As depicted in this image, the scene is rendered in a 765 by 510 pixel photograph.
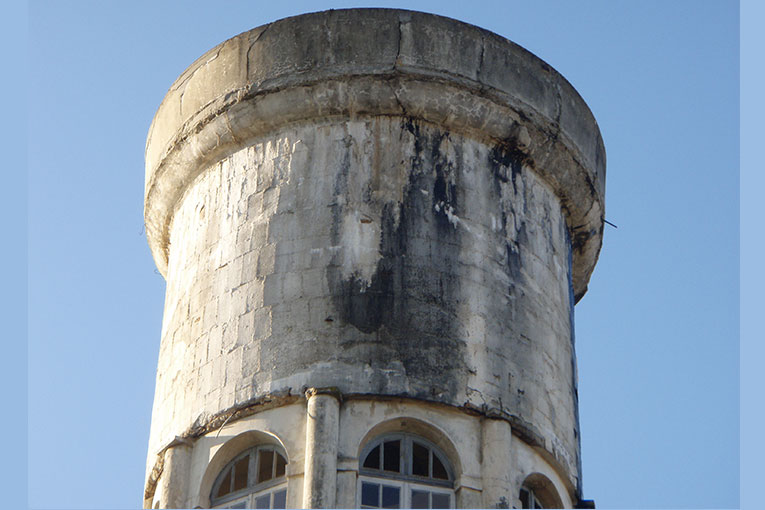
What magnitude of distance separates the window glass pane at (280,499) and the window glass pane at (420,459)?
1.38m

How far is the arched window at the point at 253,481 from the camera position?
67.1 feet

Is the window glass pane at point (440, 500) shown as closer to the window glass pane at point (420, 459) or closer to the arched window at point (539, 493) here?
the window glass pane at point (420, 459)

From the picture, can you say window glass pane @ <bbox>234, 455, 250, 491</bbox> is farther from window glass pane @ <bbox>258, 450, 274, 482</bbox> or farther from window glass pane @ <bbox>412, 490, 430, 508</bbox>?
window glass pane @ <bbox>412, 490, 430, 508</bbox>

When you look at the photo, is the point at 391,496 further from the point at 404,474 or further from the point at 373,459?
the point at 373,459

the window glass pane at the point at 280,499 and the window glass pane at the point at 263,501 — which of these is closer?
the window glass pane at the point at 280,499

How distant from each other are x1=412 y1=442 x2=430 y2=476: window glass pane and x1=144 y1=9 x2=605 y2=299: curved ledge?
13.2 ft

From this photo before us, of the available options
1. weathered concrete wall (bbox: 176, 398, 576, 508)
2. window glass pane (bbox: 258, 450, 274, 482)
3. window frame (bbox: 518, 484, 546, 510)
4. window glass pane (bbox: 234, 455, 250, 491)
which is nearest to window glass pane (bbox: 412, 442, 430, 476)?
weathered concrete wall (bbox: 176, 398, 576, 508)

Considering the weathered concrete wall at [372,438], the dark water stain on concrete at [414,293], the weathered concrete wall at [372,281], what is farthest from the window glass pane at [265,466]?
the dark water stain on concrete at [414,293]

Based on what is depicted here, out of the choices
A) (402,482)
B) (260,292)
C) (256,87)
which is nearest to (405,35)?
(256,87)

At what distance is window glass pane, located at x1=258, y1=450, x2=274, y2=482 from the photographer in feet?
67.6

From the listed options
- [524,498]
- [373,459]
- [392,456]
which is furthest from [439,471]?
[524,498]

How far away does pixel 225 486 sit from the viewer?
2088 cm

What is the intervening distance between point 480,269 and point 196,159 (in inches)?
152

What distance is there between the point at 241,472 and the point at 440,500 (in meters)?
2.16
